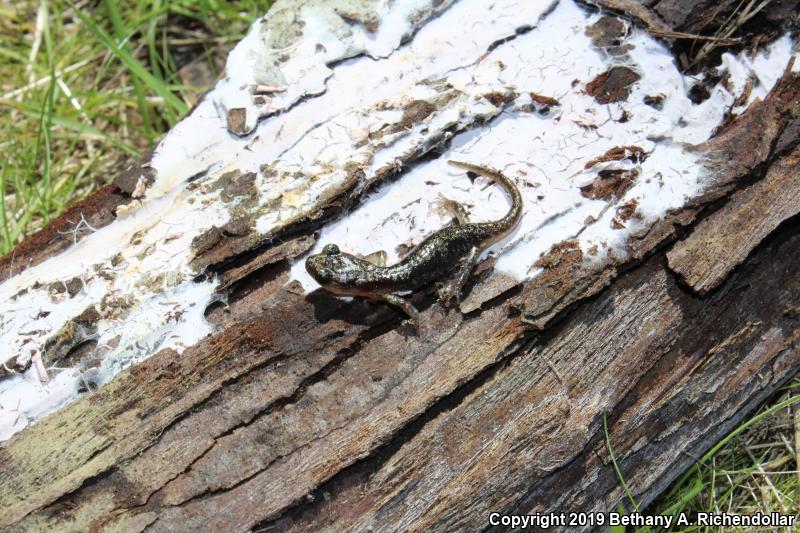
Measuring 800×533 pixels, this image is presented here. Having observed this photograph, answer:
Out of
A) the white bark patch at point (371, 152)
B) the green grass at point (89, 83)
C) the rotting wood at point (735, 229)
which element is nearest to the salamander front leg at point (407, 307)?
the white bark patch at point (371, 152)

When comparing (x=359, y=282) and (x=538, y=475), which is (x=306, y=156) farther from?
(x=538, y=475)

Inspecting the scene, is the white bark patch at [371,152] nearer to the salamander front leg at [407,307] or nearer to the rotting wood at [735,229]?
the rotting wood at [735,229]

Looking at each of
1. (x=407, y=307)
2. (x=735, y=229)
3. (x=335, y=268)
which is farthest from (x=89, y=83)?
(x=735, y=229)

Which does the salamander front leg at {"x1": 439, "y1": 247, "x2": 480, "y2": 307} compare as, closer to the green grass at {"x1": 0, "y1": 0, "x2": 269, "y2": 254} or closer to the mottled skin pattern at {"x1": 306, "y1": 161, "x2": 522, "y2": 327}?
the mottled skin pattern at {"x1": 306, "y1": 161, "x2": 522, "y2": 327}

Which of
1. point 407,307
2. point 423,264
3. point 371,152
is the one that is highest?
point 371,152

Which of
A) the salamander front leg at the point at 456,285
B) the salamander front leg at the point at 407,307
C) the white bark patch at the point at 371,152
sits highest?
the white bark patch at the point at 371,152

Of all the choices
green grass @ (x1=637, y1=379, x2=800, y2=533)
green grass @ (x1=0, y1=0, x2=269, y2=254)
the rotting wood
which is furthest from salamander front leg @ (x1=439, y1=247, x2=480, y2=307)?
green grass @ (x1=0, y1=0, x2=269, y2=254)

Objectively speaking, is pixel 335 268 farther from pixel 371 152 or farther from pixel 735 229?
pixel 735 229
